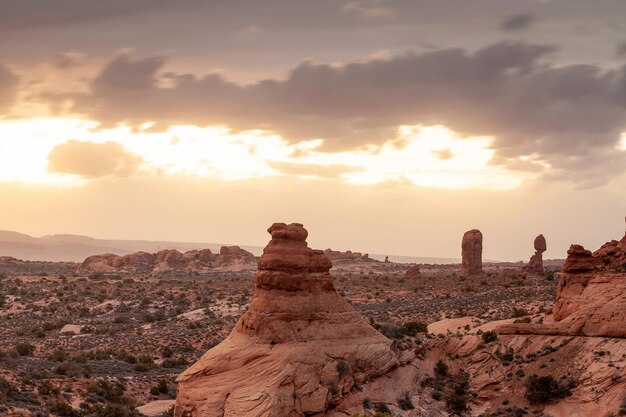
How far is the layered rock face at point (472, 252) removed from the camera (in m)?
88.1

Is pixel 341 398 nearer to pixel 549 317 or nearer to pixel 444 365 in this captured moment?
pixel 444 365

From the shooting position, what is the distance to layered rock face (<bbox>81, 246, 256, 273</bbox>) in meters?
142

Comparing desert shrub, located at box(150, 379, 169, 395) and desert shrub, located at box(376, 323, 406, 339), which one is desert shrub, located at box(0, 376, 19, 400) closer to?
desert shrub, located at box(150, 379, 169, 395)

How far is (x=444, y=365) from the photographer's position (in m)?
39.7

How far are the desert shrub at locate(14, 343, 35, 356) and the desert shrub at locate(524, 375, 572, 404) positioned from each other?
39.3 metres

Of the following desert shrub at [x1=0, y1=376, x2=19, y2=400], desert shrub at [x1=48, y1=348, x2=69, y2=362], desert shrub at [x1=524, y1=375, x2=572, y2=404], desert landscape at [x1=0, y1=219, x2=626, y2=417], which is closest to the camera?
desert landscape at [x1=0, y1=219, x2=626, y2=417]

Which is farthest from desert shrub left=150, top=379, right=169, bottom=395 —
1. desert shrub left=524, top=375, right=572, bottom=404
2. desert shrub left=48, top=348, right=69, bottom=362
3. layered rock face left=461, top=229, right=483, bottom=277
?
layered rock face left=461, top=229, right=483, bottom=277

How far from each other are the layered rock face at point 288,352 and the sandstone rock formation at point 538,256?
169 feet

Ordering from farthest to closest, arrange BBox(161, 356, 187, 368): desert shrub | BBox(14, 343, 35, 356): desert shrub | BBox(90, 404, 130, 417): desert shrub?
BBox(14, 343, 35, 356): desert shrub → BBox(161, 356, 187, 368): desert shrub → BBox(90, 404, 130, 417): desert shrub

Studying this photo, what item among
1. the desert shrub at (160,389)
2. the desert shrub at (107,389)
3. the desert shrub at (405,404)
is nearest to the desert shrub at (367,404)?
the desert shrub at (405,404)

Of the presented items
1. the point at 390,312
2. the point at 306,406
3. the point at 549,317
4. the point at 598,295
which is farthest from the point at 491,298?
the point at 306,406

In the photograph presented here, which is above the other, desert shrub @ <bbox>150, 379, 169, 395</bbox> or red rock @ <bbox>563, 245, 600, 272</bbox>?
red rock @ <bbox>563, 245, 600, 272</bbox>

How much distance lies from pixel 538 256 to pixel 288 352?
203ft

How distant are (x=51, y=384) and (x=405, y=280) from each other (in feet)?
195
